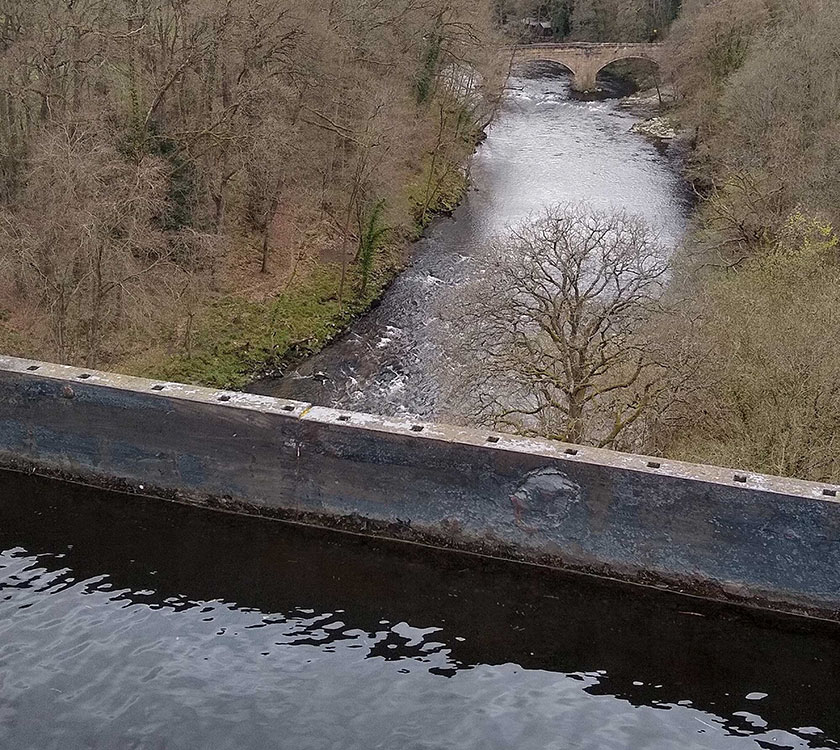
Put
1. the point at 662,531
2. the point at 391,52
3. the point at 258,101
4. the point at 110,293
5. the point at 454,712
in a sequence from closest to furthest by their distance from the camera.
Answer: the point at 454,712 < the point at 662,531 < the point at 110,293 < the point at 258,101 < the point at 391,52

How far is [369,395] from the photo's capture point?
27141 mm

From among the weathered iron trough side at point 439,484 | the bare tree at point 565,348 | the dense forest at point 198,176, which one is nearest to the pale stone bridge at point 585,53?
the dense forest at point 198,176

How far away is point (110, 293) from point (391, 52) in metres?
19.2

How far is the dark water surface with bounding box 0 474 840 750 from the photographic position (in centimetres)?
1135

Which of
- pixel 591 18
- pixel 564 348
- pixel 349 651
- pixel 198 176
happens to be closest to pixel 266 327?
pixel 198 176

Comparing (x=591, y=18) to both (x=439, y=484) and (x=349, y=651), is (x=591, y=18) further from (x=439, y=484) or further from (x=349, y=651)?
(x=349, y=651)

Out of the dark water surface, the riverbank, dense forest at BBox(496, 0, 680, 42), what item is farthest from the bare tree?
dense forest at BBox(496, 0, 680, 42)

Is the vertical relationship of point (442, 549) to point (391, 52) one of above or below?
below

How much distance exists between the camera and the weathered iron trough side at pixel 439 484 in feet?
44.0

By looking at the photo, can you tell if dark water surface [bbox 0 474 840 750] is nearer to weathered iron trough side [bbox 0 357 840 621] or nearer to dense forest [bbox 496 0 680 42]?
weathered iron trough side [bbox 0 357 840 621]

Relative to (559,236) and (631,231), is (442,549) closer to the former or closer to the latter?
(559,236)

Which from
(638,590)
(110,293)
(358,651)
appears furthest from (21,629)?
(110,293)

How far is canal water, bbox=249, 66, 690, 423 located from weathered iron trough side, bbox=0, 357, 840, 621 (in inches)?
293

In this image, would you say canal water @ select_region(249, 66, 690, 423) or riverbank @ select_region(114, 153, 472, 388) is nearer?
riverbank @ select_region(114, 153, 472, 388)
